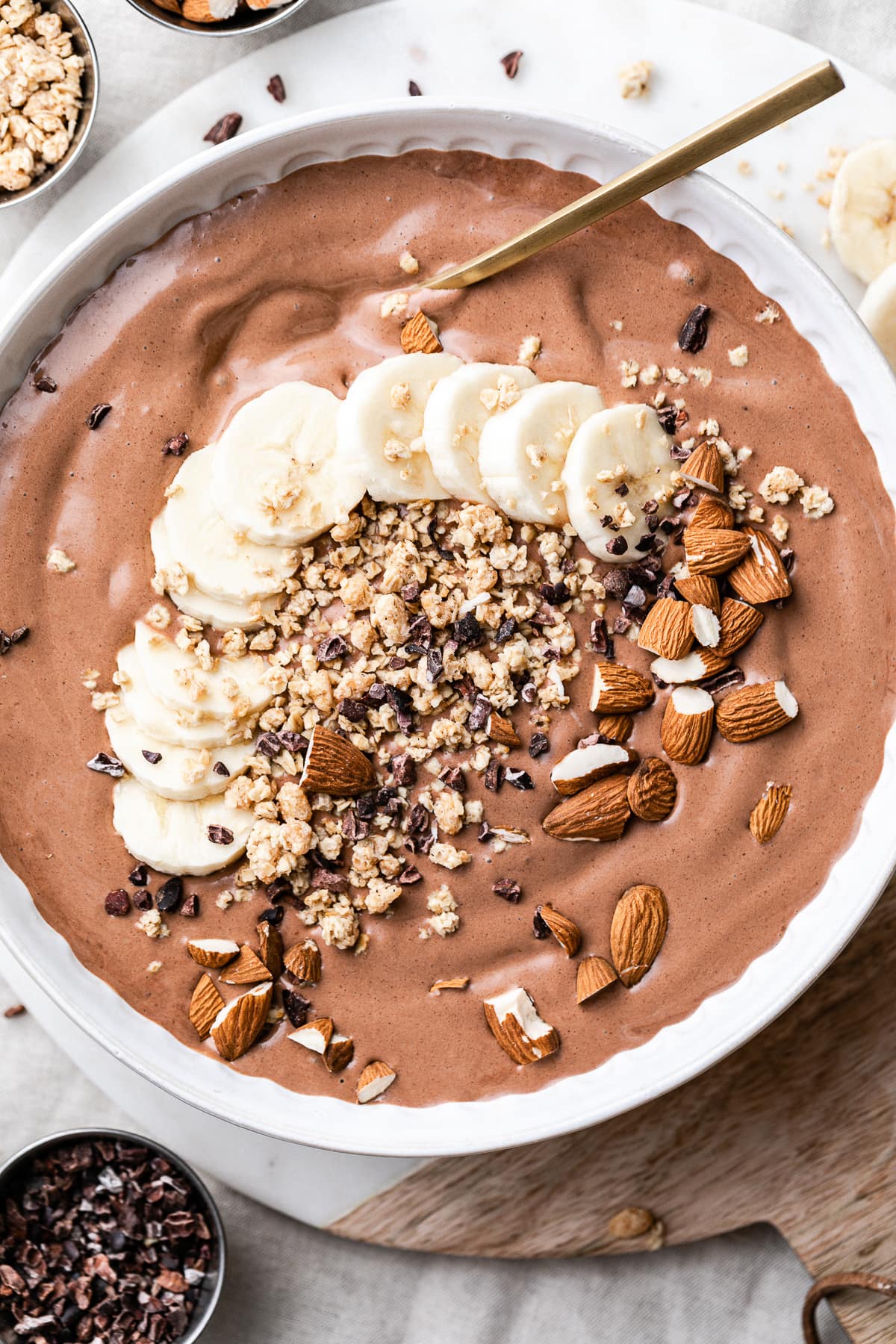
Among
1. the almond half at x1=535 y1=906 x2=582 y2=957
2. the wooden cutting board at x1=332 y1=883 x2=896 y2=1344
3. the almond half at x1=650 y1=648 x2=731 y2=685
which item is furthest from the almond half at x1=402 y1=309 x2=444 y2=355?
the wooden cutting board at x1=332 y1=883 x2=896 y2=1344

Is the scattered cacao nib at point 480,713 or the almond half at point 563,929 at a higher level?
the scattered cacao nib at point 480,713

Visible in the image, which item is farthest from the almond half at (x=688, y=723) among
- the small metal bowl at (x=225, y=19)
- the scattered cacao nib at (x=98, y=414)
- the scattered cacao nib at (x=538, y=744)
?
the small metal bowl at (x=225, y=19)

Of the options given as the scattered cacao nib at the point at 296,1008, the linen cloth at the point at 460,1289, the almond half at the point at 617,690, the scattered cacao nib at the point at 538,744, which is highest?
the almond half at the point at 617,690

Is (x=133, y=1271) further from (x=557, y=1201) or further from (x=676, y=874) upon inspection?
(x=676, y=874)

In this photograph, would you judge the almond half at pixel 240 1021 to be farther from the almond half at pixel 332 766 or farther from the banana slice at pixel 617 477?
the banana slice at pixel 617 477

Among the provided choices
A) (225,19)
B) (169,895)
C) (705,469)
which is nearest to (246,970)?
(169,895)

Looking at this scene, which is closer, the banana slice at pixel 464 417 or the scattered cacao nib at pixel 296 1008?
the banana slice at pixel 464 417

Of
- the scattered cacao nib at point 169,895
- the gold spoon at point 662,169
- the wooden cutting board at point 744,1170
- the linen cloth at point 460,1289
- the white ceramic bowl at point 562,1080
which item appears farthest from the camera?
the linen cloth at point 460,1289
